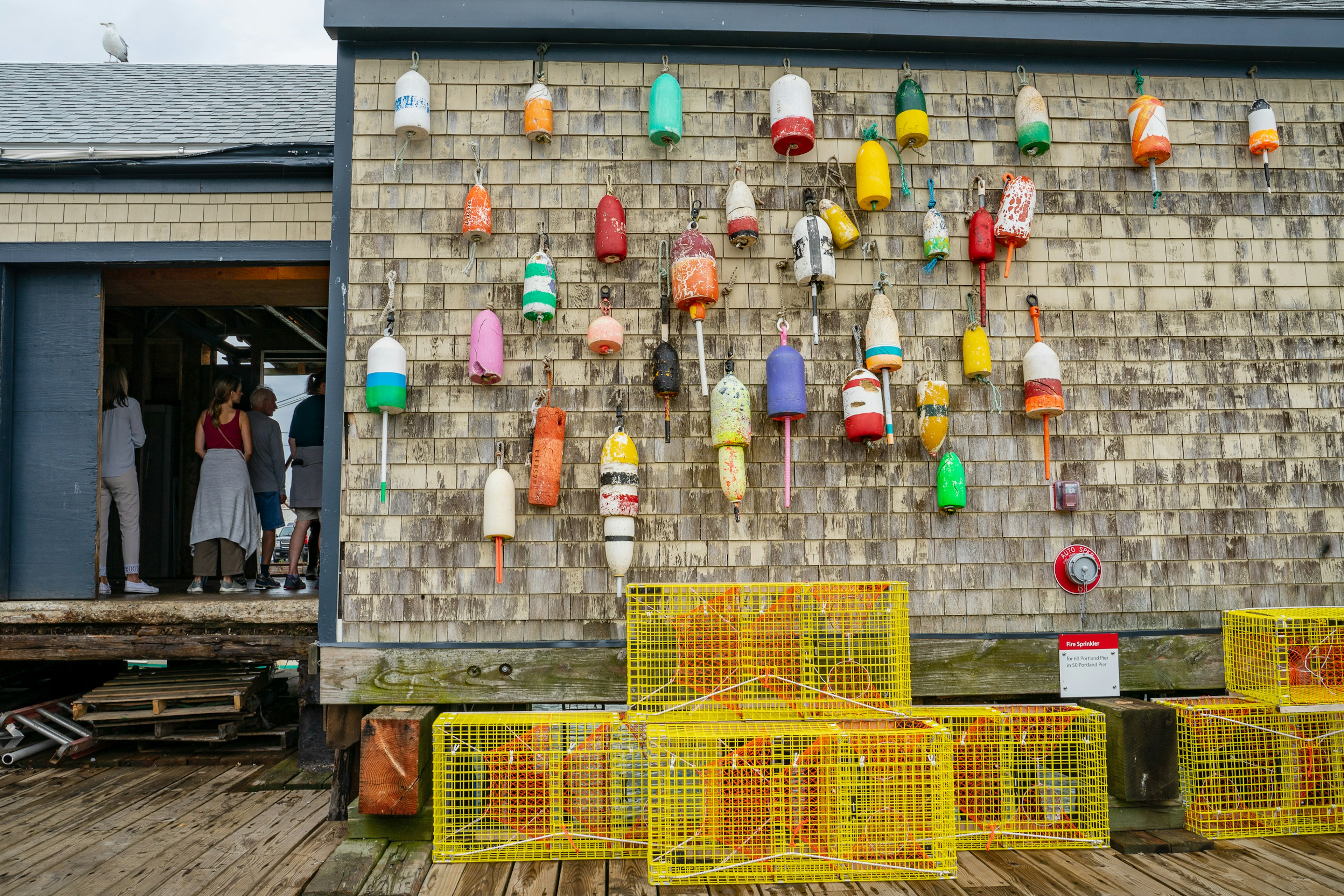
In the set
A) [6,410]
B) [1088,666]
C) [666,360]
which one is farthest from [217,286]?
[1088,666]

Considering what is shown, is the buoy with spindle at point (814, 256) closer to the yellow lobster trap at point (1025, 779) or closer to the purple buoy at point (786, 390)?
the purple buoy at point (786, 390)

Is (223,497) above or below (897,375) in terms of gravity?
below

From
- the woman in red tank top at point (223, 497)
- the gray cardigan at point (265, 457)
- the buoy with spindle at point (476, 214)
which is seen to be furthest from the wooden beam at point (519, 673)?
the gray cardigan at point (265, 457)

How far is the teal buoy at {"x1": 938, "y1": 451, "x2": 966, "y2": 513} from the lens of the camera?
3.56 metres

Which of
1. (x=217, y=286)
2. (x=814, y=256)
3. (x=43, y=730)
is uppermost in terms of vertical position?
(x=217, y=286)

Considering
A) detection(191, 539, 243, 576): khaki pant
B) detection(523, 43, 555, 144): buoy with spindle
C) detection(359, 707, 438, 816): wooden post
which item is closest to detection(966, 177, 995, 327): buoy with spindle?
detection(523, 43, 555, 144): buoy with spindle

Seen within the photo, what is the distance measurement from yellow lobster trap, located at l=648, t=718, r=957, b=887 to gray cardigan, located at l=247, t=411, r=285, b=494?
171 inches

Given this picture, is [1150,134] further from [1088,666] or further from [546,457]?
[546,457]

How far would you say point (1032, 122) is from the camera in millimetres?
3752

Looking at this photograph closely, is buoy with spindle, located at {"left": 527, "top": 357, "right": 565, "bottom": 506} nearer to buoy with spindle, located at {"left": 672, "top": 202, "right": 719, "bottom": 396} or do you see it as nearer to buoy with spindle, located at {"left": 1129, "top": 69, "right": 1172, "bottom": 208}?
buoy with spindle, located at {"left": 672, "top": 202, "right": 719, "bottom": 396}

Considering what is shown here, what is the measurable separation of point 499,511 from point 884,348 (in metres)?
1.96

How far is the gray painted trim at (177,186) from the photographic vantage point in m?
4.55

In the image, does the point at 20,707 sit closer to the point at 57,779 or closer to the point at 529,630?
the point at 57,779

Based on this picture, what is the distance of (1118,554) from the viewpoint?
3.73 metres
